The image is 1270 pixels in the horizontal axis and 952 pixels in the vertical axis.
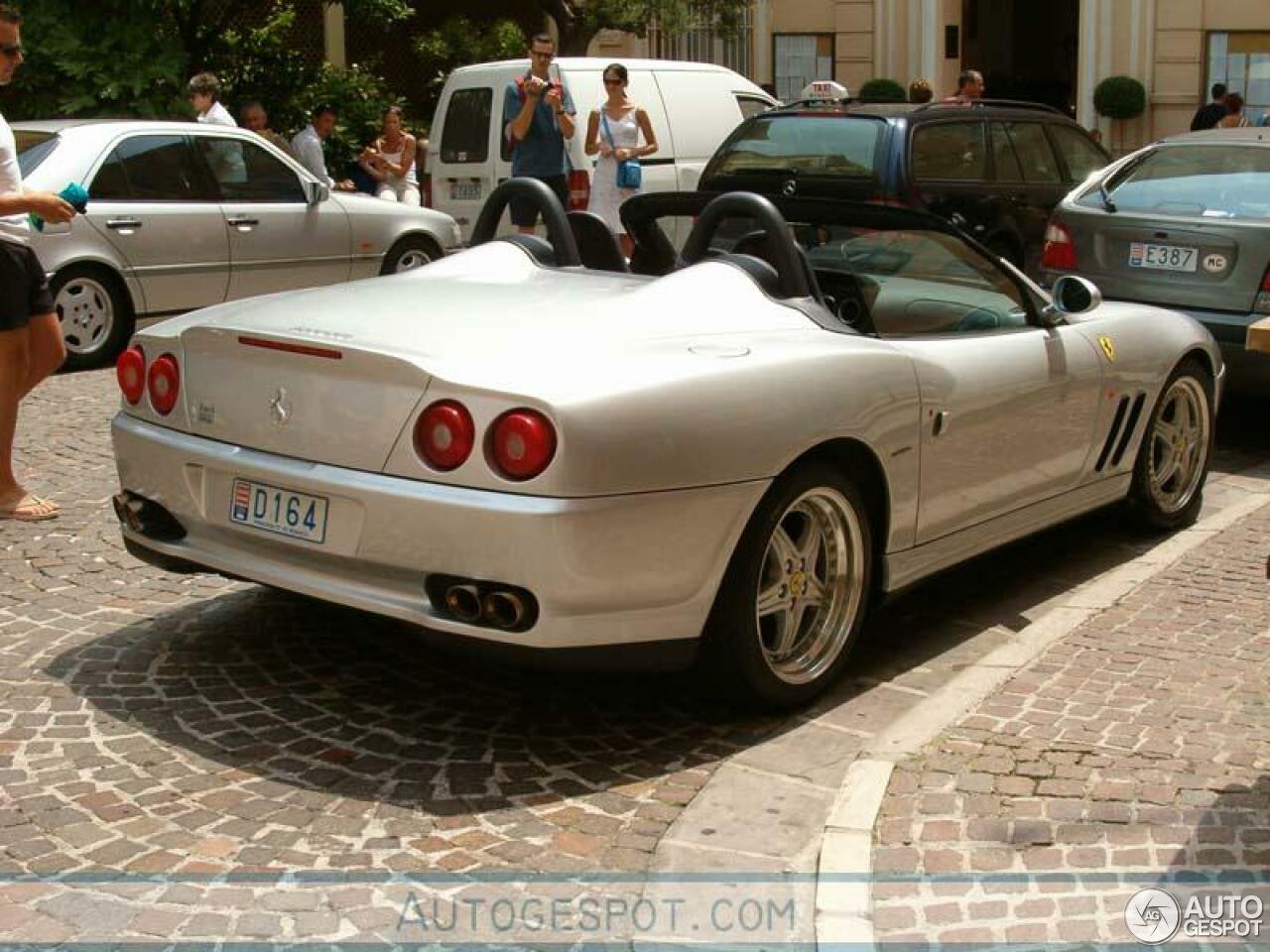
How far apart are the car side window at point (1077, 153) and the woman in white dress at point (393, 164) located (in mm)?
6617

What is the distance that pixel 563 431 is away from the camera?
434 centimetres

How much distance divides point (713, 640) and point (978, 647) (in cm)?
130

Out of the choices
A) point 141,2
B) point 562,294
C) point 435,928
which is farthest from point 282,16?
point 435,928

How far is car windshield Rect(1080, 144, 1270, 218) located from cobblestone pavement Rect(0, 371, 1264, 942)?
3.54 m

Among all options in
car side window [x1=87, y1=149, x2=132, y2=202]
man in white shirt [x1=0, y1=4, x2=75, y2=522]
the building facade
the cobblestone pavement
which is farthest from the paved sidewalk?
the building facade

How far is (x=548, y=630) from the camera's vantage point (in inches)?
173

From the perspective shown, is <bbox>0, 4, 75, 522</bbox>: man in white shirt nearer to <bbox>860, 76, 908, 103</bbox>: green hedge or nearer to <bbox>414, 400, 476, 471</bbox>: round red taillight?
<bbox>414, 400, 476, 471</bbox>: round red taillight

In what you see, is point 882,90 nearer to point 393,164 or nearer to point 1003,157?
point 393,164

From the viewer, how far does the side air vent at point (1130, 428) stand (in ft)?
21.8

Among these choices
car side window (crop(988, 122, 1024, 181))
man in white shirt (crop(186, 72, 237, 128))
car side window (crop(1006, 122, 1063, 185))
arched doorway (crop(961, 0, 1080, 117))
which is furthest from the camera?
arched doorway (crop(961, 0, 1080, 117))

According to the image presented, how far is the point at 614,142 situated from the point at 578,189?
102 centimetres

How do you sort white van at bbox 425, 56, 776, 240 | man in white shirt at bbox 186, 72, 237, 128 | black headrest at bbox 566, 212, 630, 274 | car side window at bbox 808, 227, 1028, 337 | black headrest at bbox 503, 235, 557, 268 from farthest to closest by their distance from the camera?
white van at bbox 425, 56, 776, 240 < man in white shirt at bbox 186, 72, 237, 128 < black headrest at bbox 566, 212, 630, 274 < black headrest at bbox 503, 235, 557, 268 < car side window at bbox 808, 227, 1028, 337

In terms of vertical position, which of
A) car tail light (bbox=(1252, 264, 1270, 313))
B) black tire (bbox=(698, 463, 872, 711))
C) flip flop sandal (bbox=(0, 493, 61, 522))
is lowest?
flip flop sandal (bbox=(0, 493, 61, 522))

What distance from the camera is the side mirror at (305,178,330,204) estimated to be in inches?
500
